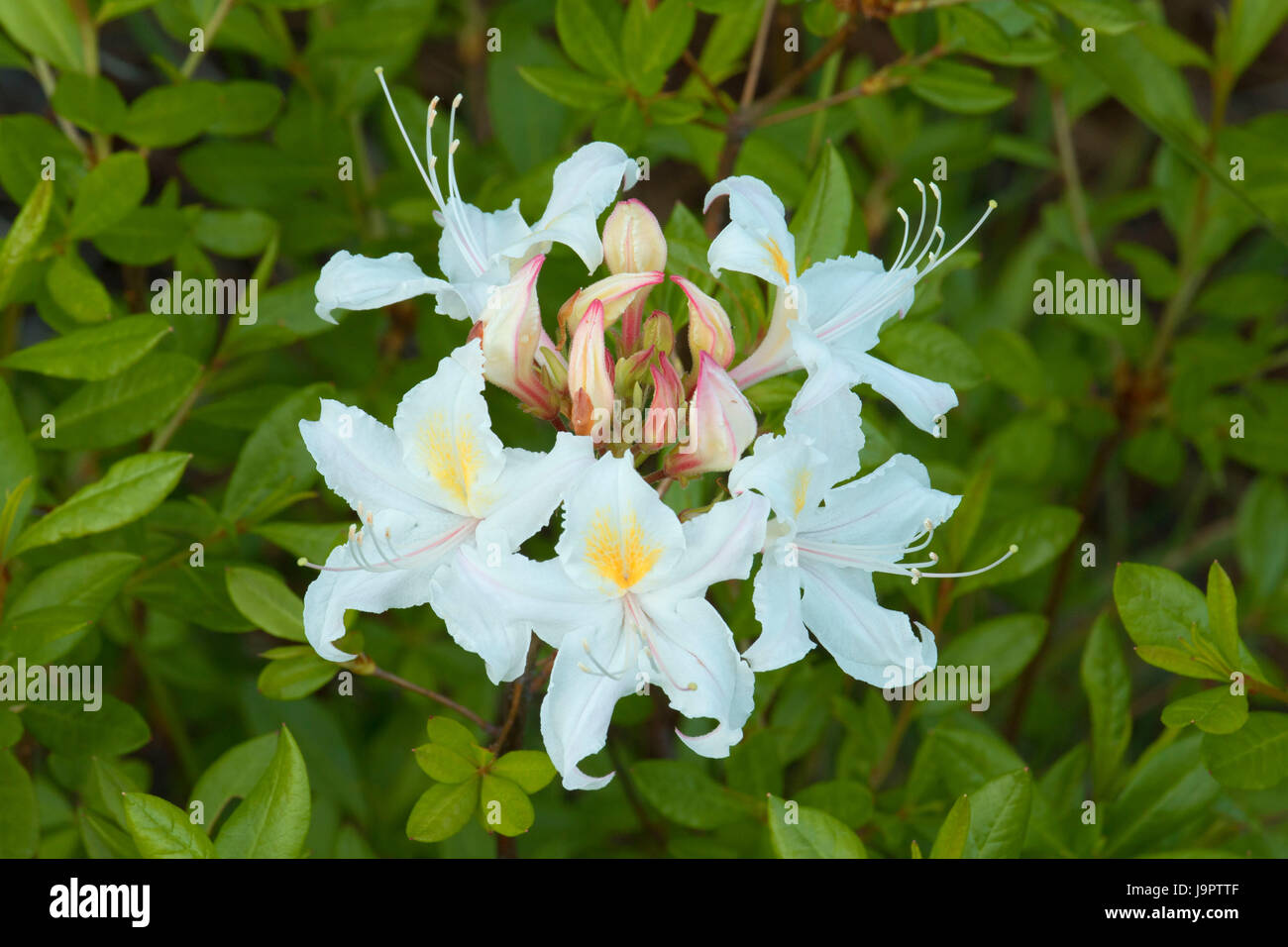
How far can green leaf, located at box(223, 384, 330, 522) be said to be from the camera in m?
1.71

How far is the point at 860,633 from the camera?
134 cm

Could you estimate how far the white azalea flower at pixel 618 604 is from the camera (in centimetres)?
115

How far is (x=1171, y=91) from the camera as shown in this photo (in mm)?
2182

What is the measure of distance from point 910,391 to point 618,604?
411 mm

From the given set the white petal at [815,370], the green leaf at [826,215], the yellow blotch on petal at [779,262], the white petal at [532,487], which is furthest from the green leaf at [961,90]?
the white petal at [532,487]

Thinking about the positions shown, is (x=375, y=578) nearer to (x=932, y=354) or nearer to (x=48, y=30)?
(x=932, y=354)

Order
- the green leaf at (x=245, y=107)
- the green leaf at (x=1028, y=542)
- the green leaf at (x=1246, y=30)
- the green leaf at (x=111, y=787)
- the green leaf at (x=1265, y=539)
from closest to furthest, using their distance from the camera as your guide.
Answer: the green leaf at (x=111, y=787)
the green leaf at (x=1028, y=542)
the green leaf at (x=245, y=107)
the green leaf at (x=1246, y=30)
the green leaf at (x=1265, y=539)

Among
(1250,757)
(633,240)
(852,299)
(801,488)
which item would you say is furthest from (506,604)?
(1250,757)

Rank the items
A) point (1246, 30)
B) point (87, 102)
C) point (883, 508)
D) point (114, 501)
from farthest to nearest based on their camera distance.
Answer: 1. point (1246, 30)
2. point (87, 102)
3. point (114, 501)
4. point (883, 508)

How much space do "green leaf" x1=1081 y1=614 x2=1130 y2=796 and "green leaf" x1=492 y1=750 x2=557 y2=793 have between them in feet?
2.92

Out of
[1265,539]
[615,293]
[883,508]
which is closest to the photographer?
[615,293]

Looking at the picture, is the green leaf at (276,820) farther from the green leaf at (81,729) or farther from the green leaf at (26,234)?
the green leaf at (26,234)

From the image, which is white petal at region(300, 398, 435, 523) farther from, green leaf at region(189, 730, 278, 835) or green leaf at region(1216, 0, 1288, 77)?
green leaf at region(1216, 0, 1288, 77)

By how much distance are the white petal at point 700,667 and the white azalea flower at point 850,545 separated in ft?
0.11
